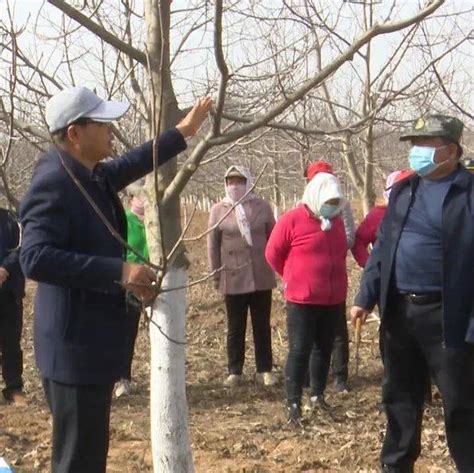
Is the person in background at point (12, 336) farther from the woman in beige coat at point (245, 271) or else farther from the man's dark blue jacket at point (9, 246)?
the woman in beige coat at point (245, 271)

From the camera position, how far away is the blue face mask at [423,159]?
4156mm

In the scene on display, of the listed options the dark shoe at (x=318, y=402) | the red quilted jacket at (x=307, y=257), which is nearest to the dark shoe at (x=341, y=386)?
the dark shoe at (x=318, y=402)

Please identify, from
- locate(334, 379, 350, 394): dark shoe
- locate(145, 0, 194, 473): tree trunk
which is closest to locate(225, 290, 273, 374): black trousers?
locate(334, 379, 350, 394): dark shoe

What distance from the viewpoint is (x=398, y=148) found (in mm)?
21984

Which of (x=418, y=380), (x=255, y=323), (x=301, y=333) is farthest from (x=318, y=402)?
(x=418, y=380)

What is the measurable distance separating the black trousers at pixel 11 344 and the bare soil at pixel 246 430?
245 millimetres

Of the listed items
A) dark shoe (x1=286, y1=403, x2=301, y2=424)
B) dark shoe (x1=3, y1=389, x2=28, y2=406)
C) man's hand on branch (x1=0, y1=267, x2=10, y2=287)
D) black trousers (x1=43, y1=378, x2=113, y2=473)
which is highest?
man's hand on branch (x1=0, y1=267, x2=10, y2=287)

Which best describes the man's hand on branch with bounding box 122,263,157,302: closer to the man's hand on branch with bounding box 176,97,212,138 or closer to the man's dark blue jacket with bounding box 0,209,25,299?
the man's hand on branch with bounding box 176,97,212,138

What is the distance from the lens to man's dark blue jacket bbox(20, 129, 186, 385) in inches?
112

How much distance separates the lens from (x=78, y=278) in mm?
2836

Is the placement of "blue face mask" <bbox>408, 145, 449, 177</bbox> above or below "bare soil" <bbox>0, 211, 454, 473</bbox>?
above

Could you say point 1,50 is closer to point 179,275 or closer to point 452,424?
point 179,275

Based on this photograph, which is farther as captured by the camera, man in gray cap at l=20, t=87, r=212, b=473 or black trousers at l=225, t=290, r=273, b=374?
black trousers at l=225, t=290, r=273, b=374

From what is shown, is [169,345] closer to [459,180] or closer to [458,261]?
[458,261]
